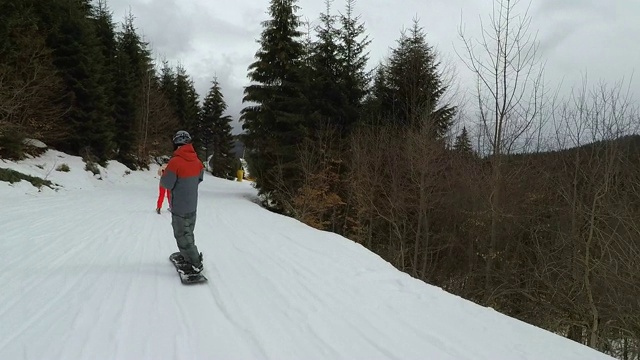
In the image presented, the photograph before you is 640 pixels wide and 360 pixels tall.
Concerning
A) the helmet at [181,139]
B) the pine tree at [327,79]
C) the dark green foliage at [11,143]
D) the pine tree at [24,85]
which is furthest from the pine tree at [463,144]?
the dark green foliage at [11,143]

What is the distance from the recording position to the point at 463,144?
20469mm

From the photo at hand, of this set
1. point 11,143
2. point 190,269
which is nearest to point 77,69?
point 11,143

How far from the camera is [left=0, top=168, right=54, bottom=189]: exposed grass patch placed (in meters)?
13.7

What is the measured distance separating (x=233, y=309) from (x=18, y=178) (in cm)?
1476

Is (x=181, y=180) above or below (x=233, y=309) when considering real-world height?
above

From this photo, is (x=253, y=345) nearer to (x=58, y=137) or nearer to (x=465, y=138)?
(x=465, y=138)

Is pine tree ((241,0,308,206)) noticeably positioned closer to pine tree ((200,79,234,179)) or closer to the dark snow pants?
the dark snow pants

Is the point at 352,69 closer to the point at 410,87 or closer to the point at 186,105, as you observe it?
the point at 410,87

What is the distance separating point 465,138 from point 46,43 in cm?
2568

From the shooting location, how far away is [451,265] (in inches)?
848

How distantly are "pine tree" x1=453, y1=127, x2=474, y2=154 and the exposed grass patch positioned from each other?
19255mm

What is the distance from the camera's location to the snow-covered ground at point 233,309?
3.35 meters

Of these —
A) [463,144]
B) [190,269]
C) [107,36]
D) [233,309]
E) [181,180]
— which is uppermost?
[107,36]

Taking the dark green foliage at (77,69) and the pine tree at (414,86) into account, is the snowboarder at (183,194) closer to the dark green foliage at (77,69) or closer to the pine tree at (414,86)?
the pine tree at (414,86)
